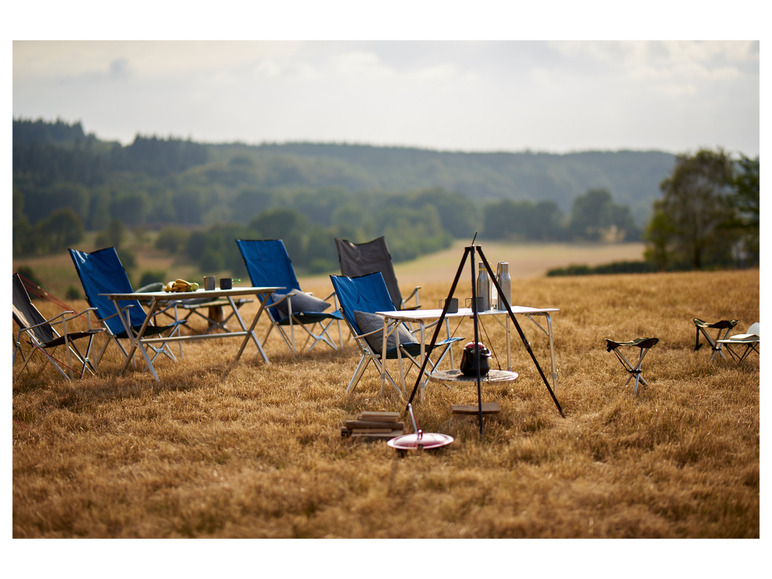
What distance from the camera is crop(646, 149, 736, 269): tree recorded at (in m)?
29.1

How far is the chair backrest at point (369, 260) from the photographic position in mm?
5945

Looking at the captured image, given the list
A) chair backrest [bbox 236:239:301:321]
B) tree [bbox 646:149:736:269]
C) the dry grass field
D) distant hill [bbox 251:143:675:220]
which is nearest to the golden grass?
the dry grass field

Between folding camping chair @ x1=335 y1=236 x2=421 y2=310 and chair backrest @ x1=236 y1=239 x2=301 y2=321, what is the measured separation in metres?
0.66

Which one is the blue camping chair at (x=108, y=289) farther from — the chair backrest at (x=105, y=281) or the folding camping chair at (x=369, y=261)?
the folding camping chair at (x=369, y=261)

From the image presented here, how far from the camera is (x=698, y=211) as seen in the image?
97.2ft

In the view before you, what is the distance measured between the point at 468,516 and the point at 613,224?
43873 millimetres

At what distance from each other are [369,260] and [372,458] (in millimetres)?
3345

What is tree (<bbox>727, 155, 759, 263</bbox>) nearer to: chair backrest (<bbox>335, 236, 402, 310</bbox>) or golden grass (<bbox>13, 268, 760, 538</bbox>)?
golden grass (<bbox>13, 268, 760, 538</bbox>)

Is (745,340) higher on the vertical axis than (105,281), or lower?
lower

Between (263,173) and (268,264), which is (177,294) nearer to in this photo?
(268,264)

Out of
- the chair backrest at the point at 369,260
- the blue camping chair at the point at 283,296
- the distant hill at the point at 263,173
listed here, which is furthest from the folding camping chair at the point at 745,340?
the distant hill at the point at 263,173

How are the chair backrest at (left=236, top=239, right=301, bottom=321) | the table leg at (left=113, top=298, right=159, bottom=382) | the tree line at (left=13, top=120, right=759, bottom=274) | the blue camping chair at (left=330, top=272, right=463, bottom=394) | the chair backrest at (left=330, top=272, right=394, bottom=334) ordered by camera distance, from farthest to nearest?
the tree line at (left=13, top=120, right=759, bottom=274) → the chair backrest at (left=236, top=239, right=301, bottom=321) → the table leg at (left=113, top=298, right=159, bottom=382) → the chair backrest at (left=330, top=272, right=394, bottom=334) → the blue camping chair at (left=330, top=272, right=463, bottom=394)

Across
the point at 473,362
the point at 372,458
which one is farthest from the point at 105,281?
the point at 372,458
